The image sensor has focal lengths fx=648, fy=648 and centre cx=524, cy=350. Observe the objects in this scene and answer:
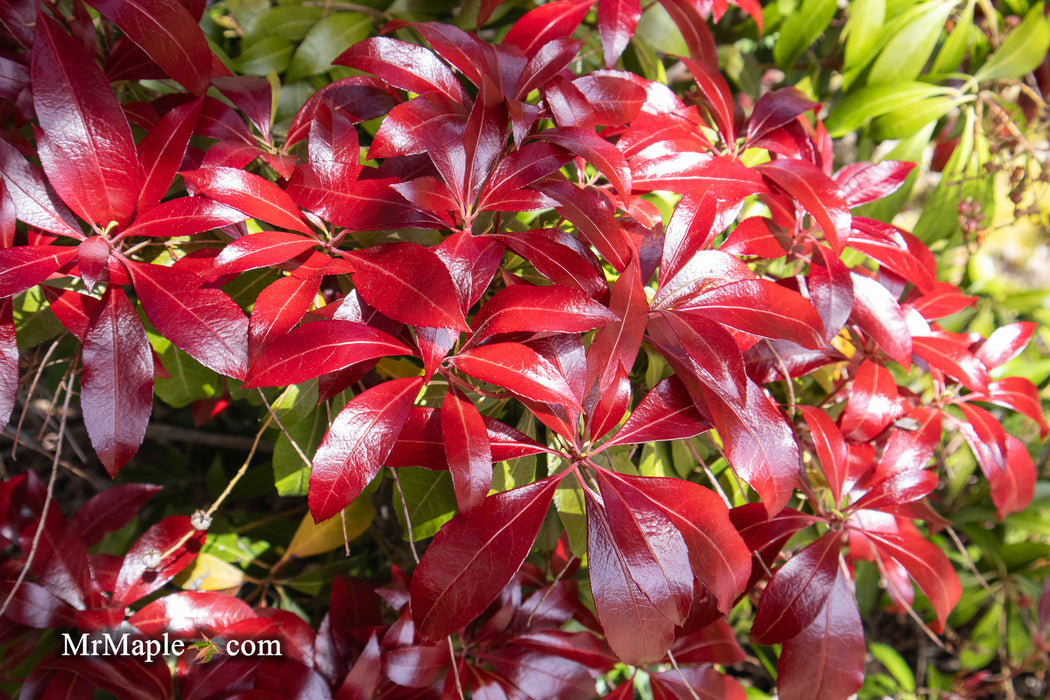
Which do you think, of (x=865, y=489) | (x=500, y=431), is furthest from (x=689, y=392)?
(x=865, y=489)

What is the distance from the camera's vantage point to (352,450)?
1.67 ft

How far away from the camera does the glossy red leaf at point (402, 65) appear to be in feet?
2.11

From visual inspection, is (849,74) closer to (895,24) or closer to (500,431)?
(895,24)

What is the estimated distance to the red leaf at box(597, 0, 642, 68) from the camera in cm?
70

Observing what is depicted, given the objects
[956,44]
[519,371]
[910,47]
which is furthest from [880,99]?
[519,371]

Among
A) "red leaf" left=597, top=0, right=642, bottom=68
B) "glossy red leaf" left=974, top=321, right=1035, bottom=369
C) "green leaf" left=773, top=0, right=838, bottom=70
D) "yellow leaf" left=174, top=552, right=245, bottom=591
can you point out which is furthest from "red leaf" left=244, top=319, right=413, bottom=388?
"green leaf" left=773, top=0, right=838, bottom=70

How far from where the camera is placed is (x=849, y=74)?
3.72 feet

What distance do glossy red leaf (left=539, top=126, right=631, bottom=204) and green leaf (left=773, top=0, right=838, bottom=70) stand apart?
2.15 ft

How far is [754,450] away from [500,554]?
0.24 metres

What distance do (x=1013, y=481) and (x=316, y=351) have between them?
0.88 metres

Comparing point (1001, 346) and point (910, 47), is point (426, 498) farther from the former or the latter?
point (910, 47)

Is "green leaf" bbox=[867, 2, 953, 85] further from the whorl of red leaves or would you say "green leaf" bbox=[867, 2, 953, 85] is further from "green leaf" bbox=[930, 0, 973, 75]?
the whorl of red leaves

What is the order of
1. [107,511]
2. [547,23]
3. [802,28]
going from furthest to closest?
[802,28] < [107,511] < [547,23]

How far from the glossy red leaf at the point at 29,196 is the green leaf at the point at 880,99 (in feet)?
3.69
